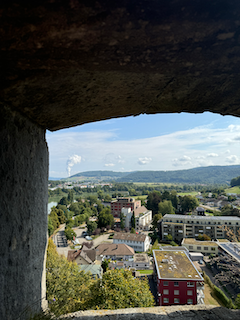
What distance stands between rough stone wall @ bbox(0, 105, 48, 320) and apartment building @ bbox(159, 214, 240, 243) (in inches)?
1483

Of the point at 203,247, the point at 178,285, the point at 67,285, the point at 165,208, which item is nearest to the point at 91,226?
the point at 165,208

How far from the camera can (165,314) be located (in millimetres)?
2951

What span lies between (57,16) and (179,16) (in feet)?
2.27

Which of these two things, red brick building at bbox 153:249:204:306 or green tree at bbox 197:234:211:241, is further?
green tree at bbox 197:234:211:241

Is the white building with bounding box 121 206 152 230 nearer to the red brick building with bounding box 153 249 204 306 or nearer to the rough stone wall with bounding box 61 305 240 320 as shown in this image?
the red brick building with bounding box 153 249 204 306

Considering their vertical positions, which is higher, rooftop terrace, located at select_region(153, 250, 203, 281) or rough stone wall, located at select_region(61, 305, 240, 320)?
rough stone wall, located at select_region(61, 305, 240, 320)

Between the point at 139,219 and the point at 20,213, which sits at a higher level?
the point at 20,213

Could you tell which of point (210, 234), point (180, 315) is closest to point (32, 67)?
point (180, 315)

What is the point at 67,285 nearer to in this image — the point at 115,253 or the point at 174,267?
the point at 174,267

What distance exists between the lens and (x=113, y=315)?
294 cm

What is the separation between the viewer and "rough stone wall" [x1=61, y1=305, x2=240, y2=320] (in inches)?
111

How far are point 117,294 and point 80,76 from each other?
9.59 m

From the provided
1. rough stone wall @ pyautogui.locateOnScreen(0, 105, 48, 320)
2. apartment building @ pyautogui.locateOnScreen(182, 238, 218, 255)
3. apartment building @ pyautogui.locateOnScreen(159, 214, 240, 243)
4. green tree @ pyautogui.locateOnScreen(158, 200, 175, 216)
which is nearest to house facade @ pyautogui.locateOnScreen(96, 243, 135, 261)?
apartment building @ pyautogui.locateOnScreen(182, 238, 218, 255)

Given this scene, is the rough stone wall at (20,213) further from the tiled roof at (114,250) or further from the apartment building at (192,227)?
the apartment building at (192,227)
